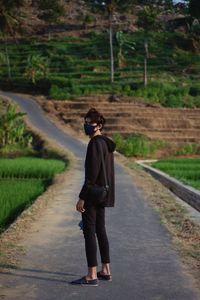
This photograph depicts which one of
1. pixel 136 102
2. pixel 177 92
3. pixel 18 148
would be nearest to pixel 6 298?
pixel 18 148

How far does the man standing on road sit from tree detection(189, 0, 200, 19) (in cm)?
6486

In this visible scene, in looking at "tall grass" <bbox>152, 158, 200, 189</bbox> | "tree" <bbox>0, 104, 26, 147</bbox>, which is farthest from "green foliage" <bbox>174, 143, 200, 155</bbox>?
"tall grass" <bbox>152, 158, 200, 189</bbox>

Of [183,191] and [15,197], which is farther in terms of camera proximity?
[183,191]

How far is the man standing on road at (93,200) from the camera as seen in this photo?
7.64 m

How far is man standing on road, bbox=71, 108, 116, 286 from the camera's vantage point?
301 inches

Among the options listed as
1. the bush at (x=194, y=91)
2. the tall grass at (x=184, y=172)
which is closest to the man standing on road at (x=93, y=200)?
the tall grass at (x=184, y=172)

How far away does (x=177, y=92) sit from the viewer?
2279 inches

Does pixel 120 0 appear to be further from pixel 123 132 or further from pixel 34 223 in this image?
pixel 34 223

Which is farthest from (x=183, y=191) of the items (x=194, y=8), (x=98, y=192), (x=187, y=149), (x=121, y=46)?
(x=121, y=46)

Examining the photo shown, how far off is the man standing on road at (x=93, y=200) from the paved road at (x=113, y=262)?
0.19 metres

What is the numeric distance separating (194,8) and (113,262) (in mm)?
65239

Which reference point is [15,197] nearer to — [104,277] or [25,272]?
[25,272]

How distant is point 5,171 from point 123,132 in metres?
23.0

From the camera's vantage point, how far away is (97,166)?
25.1 feet
